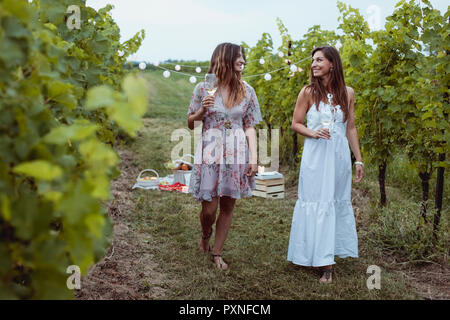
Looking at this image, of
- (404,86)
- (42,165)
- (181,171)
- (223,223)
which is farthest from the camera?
(181,171)

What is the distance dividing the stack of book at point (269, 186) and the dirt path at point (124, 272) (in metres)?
1.92

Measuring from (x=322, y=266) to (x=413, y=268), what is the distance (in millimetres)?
910

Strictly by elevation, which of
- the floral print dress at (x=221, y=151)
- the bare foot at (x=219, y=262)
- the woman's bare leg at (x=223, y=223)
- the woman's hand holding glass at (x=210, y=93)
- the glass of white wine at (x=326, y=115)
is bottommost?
the bare foot at (x=219, y=262)

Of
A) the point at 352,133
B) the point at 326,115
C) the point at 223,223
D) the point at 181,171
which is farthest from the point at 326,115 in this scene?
the point at 181,171

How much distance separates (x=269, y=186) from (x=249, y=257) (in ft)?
7.45

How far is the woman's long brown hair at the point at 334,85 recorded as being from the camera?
3342 mm

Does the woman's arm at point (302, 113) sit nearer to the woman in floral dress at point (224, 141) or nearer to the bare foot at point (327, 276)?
the woman in floral dress at point (224, 141)

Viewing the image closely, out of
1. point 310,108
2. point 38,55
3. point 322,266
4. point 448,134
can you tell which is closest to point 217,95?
point 310,108

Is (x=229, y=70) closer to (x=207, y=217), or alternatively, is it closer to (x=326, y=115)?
(x=326, y=115)

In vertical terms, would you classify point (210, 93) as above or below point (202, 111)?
above

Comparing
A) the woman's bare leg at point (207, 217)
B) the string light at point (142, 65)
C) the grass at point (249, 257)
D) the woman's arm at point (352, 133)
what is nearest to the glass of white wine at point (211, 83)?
the woman's bare leg at point (207, 217)

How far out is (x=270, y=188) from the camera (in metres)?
5.95

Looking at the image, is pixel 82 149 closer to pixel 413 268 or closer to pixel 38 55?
pixel 38 55
